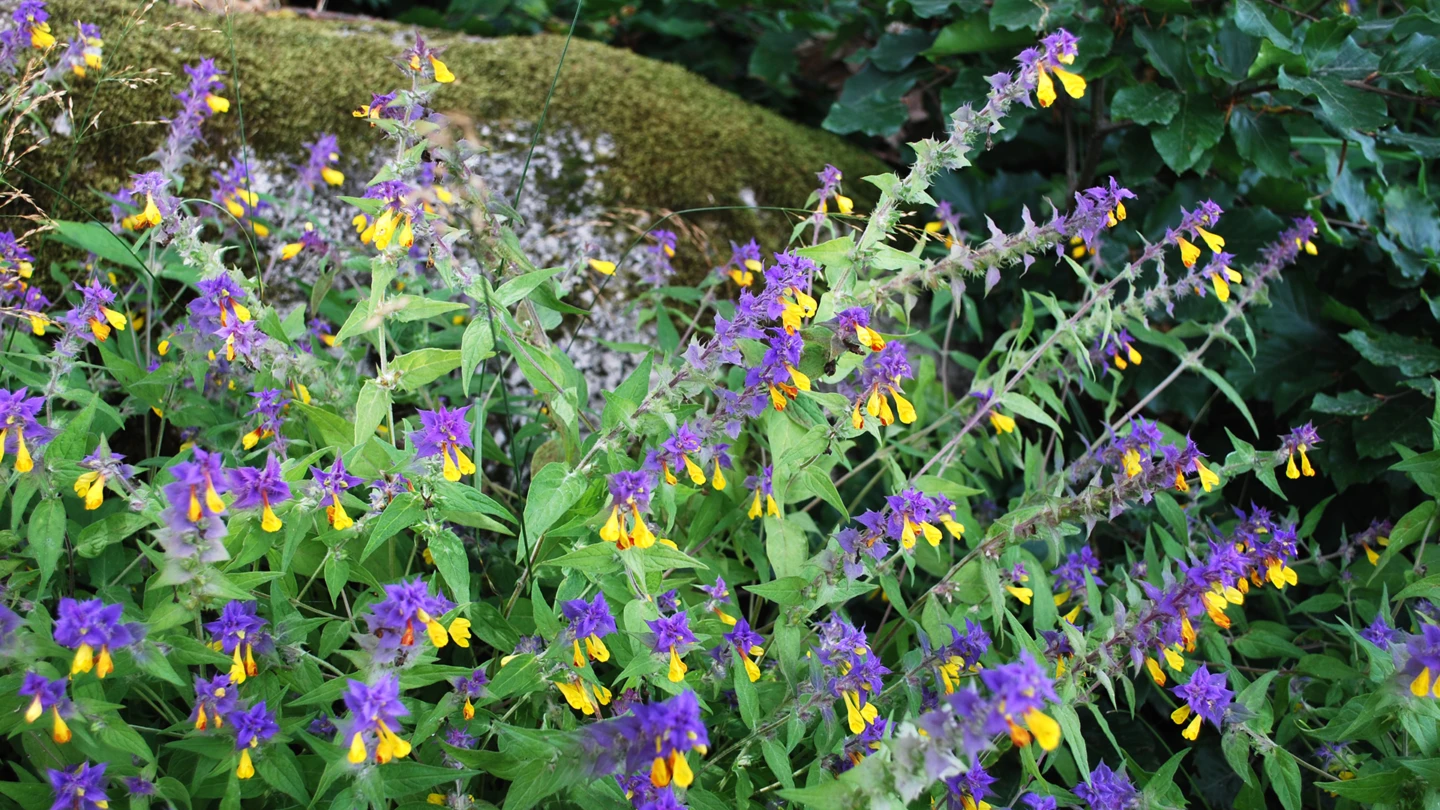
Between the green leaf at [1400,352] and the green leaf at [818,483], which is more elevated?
the green leaf at [818,483]

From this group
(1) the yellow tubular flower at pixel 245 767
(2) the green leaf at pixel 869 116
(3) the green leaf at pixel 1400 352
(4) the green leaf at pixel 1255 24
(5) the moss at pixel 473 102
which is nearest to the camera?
(1) the yellow tubular flower at pixel 245 767

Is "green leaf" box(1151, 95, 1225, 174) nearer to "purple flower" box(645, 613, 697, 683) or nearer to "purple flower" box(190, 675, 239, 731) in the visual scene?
"purple flower" box(645, 613, 697, 683)

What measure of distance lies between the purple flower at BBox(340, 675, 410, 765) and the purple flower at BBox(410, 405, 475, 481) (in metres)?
0.26

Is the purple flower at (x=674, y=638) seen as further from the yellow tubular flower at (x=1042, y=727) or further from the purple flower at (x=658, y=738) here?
the yellow tubular flower at (x=1042, y=727)

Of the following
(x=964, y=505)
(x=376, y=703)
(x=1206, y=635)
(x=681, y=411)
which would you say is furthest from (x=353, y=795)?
(x=1206, y=635)

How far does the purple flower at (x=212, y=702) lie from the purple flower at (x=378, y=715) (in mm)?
223

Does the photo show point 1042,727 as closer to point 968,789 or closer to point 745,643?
point 968,789

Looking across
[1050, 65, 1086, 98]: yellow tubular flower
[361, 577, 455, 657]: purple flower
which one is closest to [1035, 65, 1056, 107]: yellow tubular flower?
[1050, 65, 1086, 98]: yellow tubular flower

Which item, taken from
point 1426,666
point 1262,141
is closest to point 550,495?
point 1426,666

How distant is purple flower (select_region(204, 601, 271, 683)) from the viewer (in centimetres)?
118

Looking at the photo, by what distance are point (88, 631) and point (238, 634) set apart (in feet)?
0.58

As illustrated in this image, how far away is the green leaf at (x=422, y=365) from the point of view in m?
1.37

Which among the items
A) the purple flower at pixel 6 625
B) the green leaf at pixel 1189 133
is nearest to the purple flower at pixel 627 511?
the purple flower at pixel 6 625

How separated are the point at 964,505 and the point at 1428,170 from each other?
2173 mm
